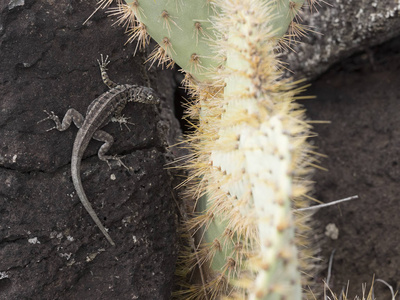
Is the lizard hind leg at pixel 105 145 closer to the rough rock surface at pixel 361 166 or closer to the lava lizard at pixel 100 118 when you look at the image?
the lava lizard at pixel 100 118

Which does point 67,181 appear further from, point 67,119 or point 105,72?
point 105,72

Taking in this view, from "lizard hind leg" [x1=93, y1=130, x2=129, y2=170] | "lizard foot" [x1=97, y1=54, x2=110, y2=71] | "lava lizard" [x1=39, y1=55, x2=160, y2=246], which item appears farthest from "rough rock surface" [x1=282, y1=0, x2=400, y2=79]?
"lizard hind leg" [x1=93, y1=130, x2=129, y2=170]

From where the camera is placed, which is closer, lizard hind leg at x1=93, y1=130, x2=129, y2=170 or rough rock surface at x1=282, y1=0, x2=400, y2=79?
lizard hind leg at x1=93, y1=130, x2=129, y2=170

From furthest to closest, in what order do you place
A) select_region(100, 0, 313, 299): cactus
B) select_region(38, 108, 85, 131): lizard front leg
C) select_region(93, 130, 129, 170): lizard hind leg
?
select_region(93, 130, 129, 170): lizard hind leg < select_region(38, 108, 85, 131): lizard front leg < select_region(100, 0, 313, 299): cactus

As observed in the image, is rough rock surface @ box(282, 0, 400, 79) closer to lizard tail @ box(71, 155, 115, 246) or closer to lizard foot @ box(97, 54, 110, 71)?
lizard foot @ box(97, 54, 110, 71)

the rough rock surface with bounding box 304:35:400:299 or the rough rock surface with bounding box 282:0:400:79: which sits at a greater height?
the rough rock surface with bounding box 282:0:400:79

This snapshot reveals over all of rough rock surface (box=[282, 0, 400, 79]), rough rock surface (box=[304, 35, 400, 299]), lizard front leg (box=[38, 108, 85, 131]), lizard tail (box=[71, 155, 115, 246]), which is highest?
lizard front leg (box=[38, 108, 85, 131])

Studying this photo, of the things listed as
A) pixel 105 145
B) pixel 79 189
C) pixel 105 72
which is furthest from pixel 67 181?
pixel 105 72

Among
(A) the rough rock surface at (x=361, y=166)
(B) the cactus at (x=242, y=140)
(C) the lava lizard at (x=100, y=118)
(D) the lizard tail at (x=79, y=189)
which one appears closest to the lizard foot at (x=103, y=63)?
(C) the lava lizard at (x=100, y=118)
